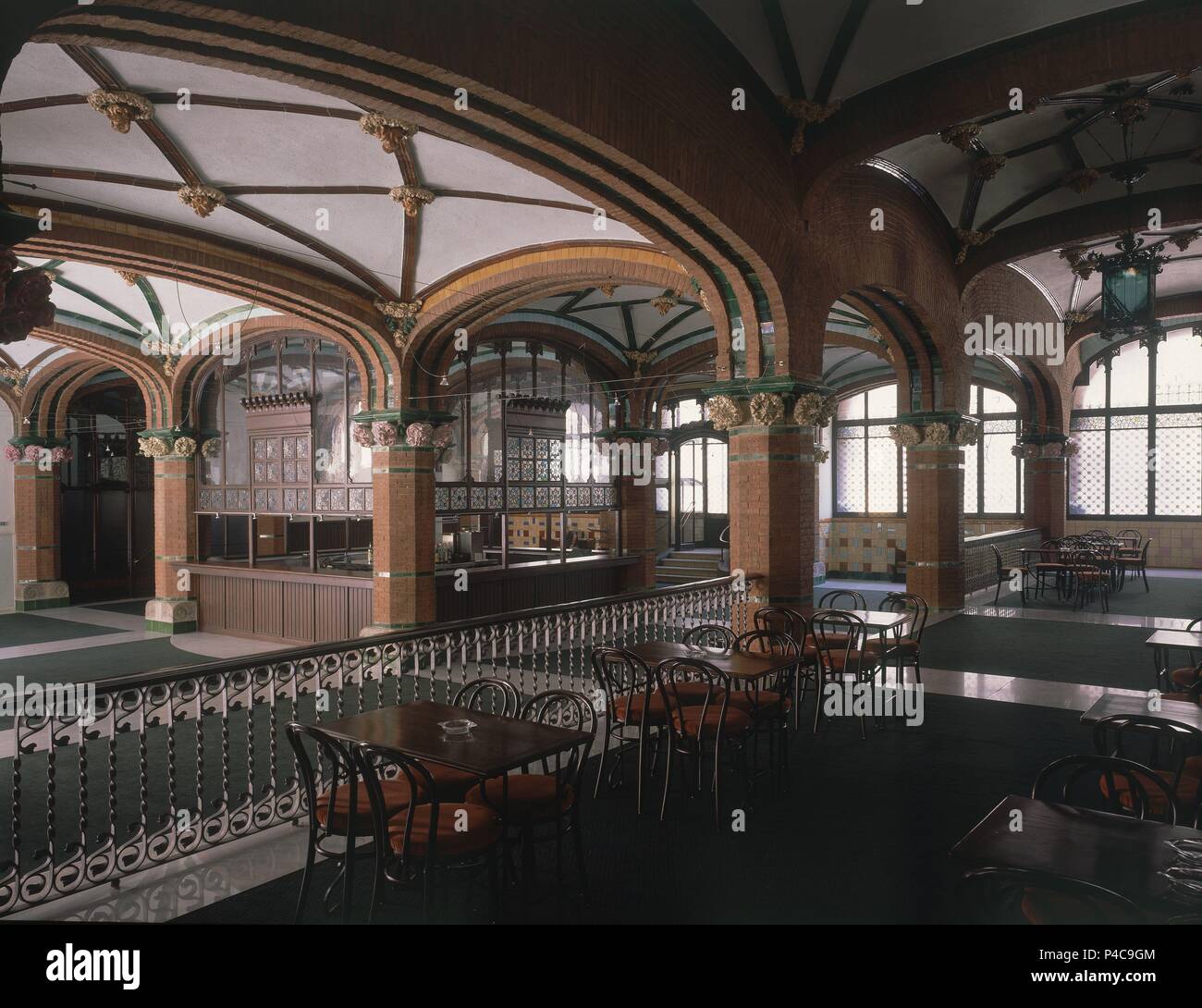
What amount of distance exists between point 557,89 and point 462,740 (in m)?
3.59

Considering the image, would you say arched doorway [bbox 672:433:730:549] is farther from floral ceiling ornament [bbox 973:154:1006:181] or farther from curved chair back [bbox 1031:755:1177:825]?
curved chair back [bbox 1031:755:1177:825]

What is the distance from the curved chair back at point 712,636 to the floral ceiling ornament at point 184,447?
9960 mm

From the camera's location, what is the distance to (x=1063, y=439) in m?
16.7

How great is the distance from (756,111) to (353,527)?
12.0 meters

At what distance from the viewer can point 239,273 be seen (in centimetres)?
884

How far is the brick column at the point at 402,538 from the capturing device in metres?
10.4

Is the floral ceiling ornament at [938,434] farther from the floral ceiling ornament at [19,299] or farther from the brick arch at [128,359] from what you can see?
the brick arch at [128,359]

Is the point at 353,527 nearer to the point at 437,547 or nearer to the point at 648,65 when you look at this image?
the point at 437,547

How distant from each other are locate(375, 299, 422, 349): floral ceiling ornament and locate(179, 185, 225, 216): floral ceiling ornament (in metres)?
2.97

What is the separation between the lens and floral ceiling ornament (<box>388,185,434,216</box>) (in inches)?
292

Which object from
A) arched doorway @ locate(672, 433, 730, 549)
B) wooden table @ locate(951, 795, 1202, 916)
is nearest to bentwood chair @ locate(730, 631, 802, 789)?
wooden table @ locate(951, 795, 1202, 916)

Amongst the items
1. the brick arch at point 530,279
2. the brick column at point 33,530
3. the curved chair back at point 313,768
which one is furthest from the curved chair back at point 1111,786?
the brick column at point 33,530

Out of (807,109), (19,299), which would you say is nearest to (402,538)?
(807,109)
